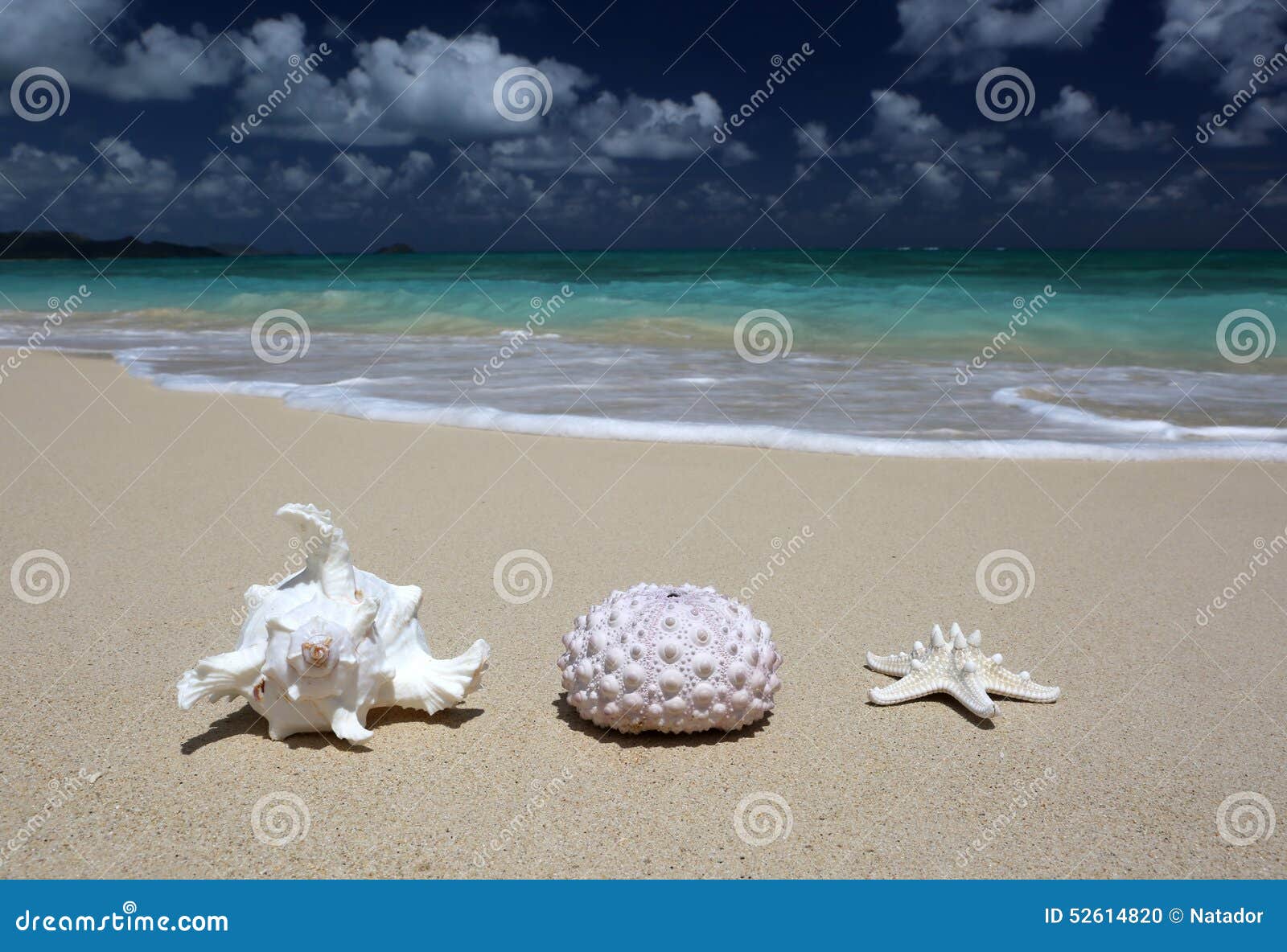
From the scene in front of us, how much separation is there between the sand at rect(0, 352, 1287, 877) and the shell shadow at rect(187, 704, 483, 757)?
0.05 feet

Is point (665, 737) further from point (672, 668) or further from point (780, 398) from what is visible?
point (780, 398)

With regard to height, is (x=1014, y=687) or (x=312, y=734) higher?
(x=1014, y=687)

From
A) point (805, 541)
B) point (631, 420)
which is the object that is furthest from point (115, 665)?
point (631, 420)

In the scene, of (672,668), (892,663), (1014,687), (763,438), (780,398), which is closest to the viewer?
(672,668)

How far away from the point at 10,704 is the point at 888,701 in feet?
9.73

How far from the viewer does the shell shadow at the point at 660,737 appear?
329cm

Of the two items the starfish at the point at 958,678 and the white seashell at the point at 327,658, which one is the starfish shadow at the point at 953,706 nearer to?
the starfish at the point at 958,678

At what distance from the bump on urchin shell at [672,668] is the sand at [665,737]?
147mm

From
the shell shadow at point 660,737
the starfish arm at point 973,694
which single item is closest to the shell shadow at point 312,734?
the shell shadow at point 660,737

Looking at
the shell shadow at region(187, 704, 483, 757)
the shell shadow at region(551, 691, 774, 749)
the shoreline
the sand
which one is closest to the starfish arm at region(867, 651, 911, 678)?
the sand

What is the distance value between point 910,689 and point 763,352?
11141 mm

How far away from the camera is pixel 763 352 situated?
14.4 metres

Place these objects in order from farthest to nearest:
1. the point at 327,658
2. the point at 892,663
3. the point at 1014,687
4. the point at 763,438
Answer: the point at 763,438 → the point at 892,663 → the point at 1014,687 → the point at 327,658

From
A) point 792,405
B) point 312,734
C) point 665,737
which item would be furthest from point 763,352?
point 312,734
